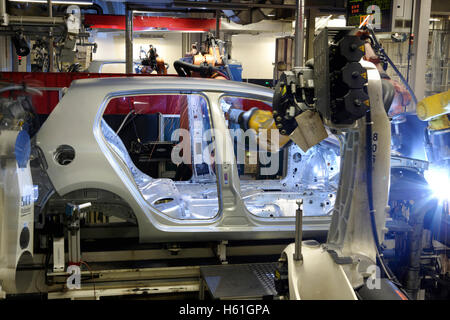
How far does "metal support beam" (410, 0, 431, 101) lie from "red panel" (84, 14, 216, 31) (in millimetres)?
6354

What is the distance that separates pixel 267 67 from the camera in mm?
17969

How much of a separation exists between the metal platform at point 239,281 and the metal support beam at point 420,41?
12.0 ft

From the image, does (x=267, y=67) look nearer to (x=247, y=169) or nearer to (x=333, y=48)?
(x=247, y=169)

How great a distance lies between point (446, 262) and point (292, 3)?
5382 millimetres

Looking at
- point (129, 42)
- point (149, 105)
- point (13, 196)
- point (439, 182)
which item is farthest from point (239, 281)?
point (129, 42)

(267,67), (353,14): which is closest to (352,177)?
(353,14)

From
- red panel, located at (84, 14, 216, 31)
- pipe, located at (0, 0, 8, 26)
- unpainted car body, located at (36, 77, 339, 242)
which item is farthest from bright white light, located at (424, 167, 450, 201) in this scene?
red panel, located at (84, 14, 216, 31)

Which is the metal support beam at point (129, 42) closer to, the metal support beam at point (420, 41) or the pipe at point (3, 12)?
the pipe at point (3, 12)

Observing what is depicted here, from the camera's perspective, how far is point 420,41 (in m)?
5.69

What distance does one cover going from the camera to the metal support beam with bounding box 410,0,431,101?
18.4 feet

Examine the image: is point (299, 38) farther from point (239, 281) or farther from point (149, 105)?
point (239, 281)

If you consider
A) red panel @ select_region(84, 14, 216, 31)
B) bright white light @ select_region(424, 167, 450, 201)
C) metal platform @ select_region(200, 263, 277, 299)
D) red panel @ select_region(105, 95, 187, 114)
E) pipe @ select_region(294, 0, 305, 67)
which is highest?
red panel @ select_region(84, 14, 216, 31)

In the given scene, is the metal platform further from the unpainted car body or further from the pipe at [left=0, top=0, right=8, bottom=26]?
the pipe at [left=0, top=0, right=8, bottom=26]

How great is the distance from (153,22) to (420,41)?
7.36 metres
